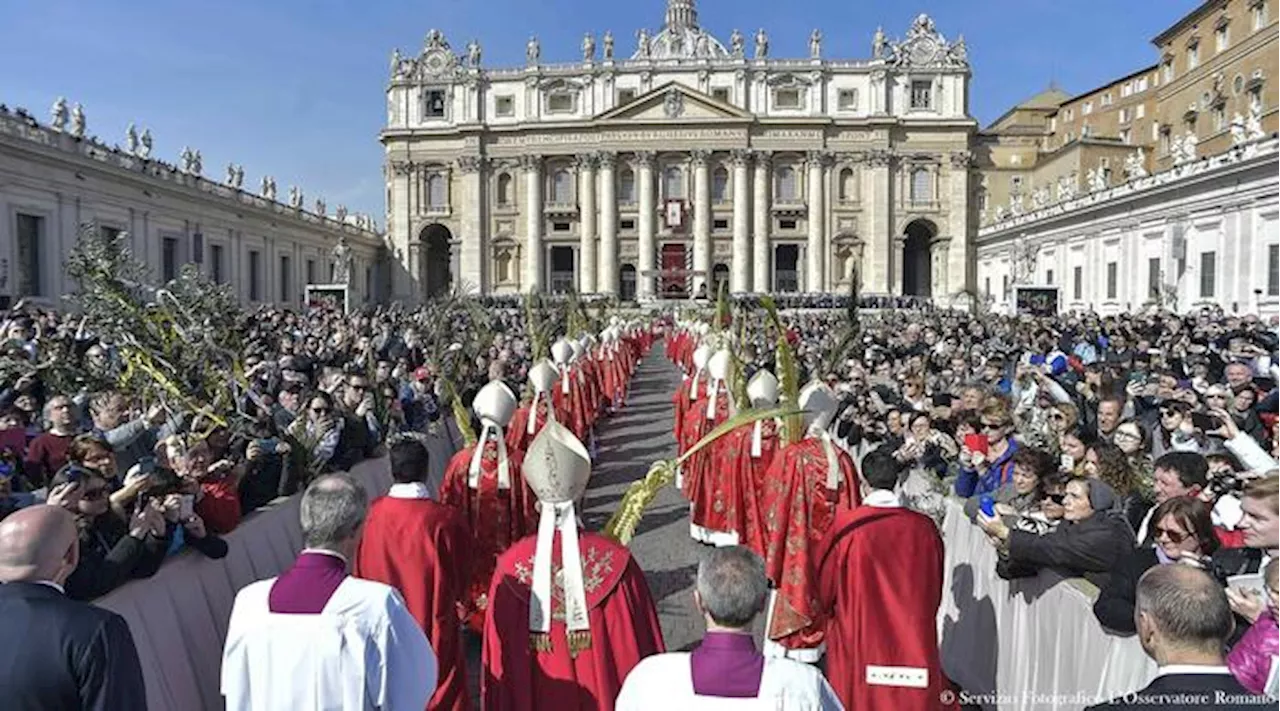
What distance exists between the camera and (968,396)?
8.84m

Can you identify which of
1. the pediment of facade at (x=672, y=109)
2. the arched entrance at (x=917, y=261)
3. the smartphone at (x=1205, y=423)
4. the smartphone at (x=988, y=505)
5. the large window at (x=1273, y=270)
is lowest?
the smartphone at (x=988, y=505)

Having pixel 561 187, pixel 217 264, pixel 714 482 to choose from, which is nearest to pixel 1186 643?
pixel 714 482

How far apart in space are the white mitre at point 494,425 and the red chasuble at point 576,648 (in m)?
2.47

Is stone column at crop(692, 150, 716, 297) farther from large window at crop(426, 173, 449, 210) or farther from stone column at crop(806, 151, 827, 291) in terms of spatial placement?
large window at crop(426, 173, 449, 210)

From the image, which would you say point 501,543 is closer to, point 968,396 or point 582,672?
point 582,672

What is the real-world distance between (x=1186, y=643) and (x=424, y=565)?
3.49 m

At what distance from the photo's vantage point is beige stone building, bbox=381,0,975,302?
62406mm

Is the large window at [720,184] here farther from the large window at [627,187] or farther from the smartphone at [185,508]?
the smartphone at [185,508]

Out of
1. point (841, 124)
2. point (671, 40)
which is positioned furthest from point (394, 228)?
point (841, 124)

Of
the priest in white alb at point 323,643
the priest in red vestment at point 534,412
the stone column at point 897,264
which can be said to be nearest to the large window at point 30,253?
the priest in red vestment at point 534,412

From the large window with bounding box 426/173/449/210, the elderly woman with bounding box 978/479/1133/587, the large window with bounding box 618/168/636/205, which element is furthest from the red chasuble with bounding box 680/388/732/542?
the large window with bounding box 426/173/449/210

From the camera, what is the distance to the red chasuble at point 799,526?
5438 mm

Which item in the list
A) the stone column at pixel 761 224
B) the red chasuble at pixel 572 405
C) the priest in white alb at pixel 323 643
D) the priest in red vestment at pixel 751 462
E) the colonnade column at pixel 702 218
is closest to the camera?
the priest in white alb at pixel 323 643

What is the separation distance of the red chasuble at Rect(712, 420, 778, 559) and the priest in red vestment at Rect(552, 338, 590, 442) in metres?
3.40
